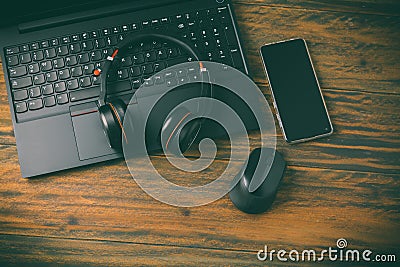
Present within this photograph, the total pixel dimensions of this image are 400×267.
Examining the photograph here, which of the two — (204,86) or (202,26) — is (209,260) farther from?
(202,26)

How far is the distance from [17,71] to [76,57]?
101 millimetres

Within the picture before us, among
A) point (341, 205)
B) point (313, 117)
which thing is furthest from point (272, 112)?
point (341, 205)

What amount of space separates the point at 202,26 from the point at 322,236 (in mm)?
412

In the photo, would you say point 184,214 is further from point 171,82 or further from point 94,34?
point 94,34

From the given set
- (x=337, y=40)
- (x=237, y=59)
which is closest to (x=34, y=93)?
(x=237, y=59)

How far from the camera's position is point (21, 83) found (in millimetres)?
751

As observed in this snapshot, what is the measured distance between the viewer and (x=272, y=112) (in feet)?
2.53

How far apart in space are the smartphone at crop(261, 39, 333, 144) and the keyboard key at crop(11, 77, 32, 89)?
41cm

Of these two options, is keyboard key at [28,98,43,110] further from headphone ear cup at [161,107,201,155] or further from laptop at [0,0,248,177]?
headphone ear cup at [161,107,201,155]


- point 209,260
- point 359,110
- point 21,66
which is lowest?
point 209,260

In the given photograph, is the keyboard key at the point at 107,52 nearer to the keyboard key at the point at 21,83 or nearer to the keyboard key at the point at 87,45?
the keyboard key at the point at 87,45

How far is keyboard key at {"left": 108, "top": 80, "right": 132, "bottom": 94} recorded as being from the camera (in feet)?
2.46

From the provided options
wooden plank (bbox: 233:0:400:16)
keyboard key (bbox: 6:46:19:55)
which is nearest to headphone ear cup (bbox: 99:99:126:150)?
keyboard key (bbox: 6:46:19:55)

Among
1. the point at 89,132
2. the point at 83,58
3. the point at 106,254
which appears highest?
the point at 83,58
